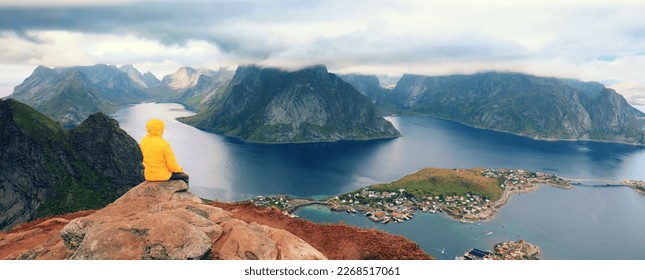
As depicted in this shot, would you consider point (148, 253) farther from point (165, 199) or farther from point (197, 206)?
point (165, 199)

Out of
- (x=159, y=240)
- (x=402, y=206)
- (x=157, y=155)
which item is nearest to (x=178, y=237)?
(x=159, y=240)

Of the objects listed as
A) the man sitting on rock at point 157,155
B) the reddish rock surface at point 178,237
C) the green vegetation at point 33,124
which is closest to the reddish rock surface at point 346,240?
the reddish rock surface at point 178,237

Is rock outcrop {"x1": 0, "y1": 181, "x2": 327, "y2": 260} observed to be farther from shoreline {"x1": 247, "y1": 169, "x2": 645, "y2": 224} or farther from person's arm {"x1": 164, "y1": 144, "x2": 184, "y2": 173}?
shoreline {"x1": 247, "y1": 169, "x2": 645, "y2": 224}

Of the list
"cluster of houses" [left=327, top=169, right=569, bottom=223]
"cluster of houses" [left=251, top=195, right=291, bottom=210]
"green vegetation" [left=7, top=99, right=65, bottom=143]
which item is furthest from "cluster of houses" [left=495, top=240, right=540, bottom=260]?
"green vegetation" [left=7, top=99, right=65, bottom=143]

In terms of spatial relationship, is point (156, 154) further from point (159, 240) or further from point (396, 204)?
point (396, 204)

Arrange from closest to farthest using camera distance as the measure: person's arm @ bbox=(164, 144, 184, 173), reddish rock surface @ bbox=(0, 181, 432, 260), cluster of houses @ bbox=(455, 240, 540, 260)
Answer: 1. reddish rock surface @ bbox=(0, 181, 432, 260)
2. person's arm @ bbox=(164, 144, 184, 173)
3. cluster of houses @ bbox=(455, 240, 540, 260)

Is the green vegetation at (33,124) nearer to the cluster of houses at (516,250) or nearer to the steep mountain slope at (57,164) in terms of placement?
the steep mountain slope at (57,164)
